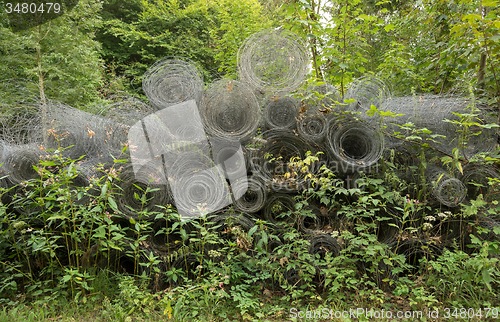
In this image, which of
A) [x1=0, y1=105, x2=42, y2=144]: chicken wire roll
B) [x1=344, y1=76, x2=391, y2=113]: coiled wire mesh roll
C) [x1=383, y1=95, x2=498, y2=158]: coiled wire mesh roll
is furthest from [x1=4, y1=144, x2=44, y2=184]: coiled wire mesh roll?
[x1=383, y1=95, x2=498, y2=158]: coiled wire mesh roll

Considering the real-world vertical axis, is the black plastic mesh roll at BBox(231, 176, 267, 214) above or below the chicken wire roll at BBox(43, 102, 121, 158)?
below

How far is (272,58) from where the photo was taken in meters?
4.21

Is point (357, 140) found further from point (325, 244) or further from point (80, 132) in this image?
point (80, 132)

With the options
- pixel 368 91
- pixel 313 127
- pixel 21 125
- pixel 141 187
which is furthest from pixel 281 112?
pixel 21 125

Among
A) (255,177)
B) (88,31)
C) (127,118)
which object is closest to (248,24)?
(88,31)

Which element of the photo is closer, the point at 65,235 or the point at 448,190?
the point at 65,235

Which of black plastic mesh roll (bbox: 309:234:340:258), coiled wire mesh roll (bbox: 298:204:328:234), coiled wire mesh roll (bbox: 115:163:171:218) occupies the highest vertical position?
coiled wire mesh roll (bbox: 115:163:171:218)

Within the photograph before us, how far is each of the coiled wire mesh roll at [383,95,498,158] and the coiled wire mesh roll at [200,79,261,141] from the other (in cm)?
149

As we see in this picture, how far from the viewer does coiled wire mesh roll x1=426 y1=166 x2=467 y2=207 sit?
3566 millimetres

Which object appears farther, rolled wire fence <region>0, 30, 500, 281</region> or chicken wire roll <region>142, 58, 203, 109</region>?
chicken wire roll <region>142, 58, 203, 109</region>

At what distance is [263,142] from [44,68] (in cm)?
405

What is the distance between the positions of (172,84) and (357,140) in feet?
7.25

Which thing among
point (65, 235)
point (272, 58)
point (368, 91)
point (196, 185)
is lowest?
point (65, 235)

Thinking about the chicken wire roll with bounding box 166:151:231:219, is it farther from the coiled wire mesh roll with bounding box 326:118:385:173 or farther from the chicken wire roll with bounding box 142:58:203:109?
the coiled wire mesh roll with bounding box 326:118:385:173
